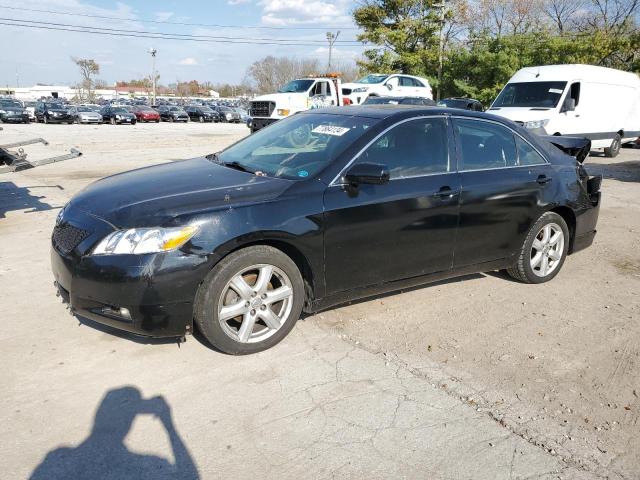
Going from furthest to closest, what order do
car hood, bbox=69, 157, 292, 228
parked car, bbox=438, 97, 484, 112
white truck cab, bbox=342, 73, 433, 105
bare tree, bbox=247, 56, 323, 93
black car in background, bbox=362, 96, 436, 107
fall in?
1. bare tree, bbox=247, 56, 323, 93
2. white truck cab, bbox=342, 73, 433, 105
3. parked car, bbox=438, 97, 484, 112
4. black car in background, bbox=362, 96, 436, 107
5. car hood, bbox=69, 157, 292, 228

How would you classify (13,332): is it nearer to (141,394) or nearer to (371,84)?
(141,394)

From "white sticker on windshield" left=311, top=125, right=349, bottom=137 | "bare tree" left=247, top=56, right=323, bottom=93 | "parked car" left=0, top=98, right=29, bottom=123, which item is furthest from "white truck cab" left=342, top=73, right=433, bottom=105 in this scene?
"bare tree" left=247, top=56, right=323, bottom=93

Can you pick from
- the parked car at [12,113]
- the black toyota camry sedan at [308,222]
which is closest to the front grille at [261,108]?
the black toyota camry sedan at [308,222]

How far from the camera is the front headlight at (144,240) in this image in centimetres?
323

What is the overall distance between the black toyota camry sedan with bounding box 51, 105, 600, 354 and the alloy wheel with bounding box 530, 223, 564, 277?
0.01m

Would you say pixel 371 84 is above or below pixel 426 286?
above

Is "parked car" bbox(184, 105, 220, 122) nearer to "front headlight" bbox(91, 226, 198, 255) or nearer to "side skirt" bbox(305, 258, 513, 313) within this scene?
"side skirt" bbox(305, 258, 513, 313)

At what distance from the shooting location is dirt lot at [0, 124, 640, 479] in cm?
261

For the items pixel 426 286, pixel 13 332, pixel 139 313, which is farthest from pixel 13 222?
pixel 426 286

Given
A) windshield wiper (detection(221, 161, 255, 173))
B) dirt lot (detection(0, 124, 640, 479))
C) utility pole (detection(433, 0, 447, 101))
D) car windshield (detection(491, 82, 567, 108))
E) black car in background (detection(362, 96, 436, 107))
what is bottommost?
dirt lot (detection(0, 124, 640, 479))

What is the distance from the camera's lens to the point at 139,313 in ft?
10.6

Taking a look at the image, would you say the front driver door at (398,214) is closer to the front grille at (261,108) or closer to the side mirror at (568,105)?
the side mirror at (568,105)

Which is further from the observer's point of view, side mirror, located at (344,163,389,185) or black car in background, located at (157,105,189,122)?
black car in background, located at (157,105,189,122)

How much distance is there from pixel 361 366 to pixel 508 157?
2473 mm
